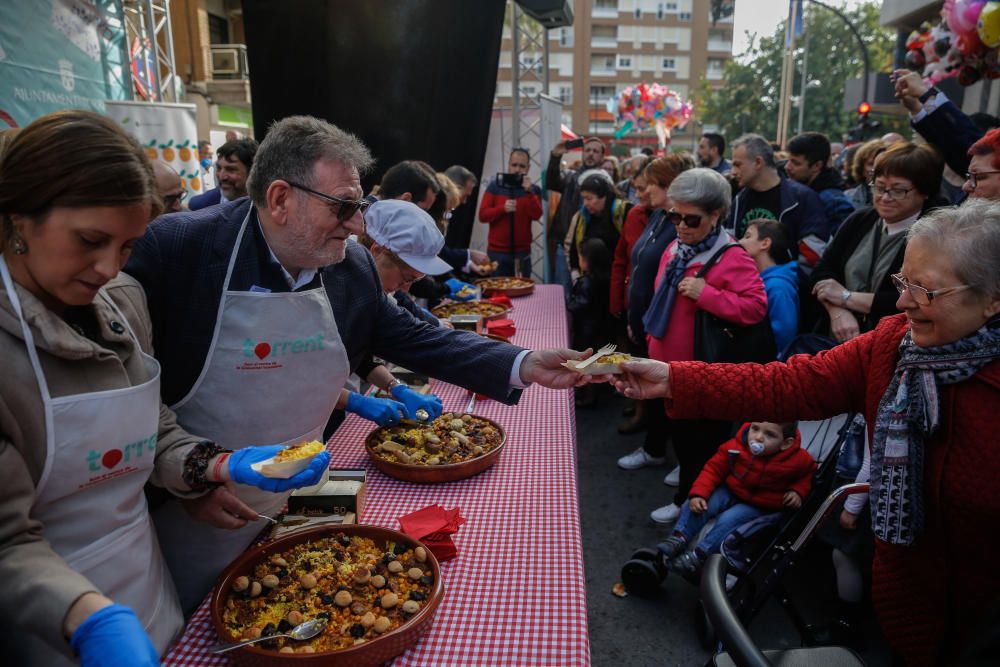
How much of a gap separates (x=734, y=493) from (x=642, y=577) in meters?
0.66

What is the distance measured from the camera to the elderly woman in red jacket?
1.61m

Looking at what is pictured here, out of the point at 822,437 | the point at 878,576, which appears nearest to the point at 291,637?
the point at 878,576

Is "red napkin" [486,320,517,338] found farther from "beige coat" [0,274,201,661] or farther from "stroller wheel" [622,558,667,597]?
"beige coat" [0,274,201,661]

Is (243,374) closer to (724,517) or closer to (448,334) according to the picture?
(448,334)

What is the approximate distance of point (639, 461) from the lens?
16.0ft

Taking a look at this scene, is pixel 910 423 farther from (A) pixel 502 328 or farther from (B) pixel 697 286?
(A) pixel 502 328

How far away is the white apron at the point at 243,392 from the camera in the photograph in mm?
1859

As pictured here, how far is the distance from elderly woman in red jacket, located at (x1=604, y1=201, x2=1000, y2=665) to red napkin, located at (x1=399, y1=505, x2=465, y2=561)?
1.21 meters

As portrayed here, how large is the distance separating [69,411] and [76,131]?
564 mm

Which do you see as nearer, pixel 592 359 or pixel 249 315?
pixel 249 315

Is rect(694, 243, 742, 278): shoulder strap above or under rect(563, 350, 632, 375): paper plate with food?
above

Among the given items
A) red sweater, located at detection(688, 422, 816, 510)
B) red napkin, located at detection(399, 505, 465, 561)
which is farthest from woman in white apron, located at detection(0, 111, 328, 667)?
red sweater, located at detection(688, 422, 816, 510)

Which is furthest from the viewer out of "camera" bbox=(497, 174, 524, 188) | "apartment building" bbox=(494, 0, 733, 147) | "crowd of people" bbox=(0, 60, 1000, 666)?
"apartment building" bbox=(494, 0, 733, 147)

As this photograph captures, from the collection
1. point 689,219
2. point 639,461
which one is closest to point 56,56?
point 689,219
